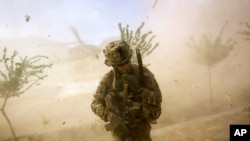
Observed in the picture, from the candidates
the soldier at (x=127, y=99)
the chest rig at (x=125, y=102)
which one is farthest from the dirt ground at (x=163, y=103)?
the chest rig at (x=125, y=102)

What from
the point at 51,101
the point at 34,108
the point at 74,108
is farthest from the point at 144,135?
the point at 51,101

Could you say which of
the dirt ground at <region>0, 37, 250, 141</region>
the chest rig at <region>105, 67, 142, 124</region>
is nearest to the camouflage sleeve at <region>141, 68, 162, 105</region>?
the chest rig at <region>105, 67, 142, 124</region>

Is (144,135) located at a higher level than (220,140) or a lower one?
higher

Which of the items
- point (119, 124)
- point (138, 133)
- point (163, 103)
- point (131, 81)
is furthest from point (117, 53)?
point (163, 103)

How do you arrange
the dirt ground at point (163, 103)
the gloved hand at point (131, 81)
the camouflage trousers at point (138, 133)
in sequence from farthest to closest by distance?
1. the dirt ground at point (163, 103)
2. the camouflage trousers at point (138, 133)
3. the gloved hand at point (131, 81)

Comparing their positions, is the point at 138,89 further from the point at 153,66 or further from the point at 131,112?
the point at 153,66

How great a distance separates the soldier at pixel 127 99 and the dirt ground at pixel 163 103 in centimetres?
712

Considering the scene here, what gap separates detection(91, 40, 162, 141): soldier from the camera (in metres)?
3.34

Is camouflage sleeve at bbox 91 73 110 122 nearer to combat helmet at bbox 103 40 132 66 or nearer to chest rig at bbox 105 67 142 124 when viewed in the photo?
chest rig at bbox 105 67 142 124

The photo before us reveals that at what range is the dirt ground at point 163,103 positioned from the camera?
13047 millimetres

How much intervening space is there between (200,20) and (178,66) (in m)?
5.53

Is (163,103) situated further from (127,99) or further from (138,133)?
(127,99)

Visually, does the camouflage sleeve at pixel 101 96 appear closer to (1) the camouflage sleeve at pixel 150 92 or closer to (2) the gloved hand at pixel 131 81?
(2) the gloved hand at pixel 131 81

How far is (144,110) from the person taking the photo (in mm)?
3352
